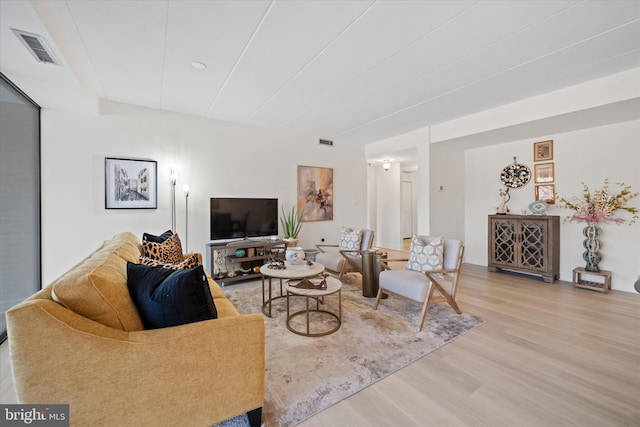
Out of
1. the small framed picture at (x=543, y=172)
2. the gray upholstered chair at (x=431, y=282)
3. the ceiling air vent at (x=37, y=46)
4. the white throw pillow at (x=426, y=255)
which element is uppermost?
the ceiling air vent at (x=37, y=46)

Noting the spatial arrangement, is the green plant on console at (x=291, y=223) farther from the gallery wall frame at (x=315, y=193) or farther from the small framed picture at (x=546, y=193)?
the small framed picture at (x=546, y=193)

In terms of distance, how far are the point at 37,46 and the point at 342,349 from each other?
3.36 metres

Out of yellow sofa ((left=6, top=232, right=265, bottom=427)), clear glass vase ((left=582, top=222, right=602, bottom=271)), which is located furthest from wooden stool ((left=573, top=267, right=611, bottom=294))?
yellow sofa ((left=6, top=232, right=265, bottom=427))

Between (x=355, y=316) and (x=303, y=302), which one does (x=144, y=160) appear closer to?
(x=303, y=302)

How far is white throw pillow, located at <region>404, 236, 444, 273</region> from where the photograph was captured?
2844 millimetres

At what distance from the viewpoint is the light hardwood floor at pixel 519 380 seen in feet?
4.96

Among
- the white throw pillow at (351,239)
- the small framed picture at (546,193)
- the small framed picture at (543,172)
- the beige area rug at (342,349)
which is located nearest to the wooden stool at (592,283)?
the small framed picture at (546,193)

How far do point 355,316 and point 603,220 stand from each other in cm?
405

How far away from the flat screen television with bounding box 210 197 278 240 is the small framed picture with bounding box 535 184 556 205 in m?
4.52

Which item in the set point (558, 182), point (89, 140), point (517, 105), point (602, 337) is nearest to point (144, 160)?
point (89, 140)

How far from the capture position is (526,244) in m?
4.30

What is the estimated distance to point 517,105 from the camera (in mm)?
3652

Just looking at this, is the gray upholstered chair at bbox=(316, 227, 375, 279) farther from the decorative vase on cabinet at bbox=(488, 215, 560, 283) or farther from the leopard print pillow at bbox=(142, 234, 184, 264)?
the decorative vase on cabinet at bbox=(488, 215, 560, 283)

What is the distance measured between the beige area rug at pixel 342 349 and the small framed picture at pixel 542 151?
332 cm
